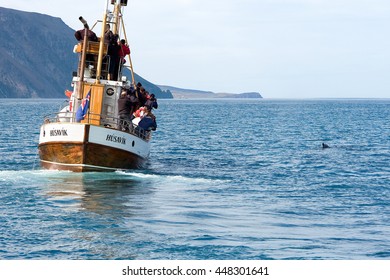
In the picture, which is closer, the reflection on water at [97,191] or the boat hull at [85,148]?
the reflection on water at [97,191]

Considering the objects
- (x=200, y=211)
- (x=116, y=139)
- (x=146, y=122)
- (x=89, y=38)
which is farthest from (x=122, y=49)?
(x=200, y=211)

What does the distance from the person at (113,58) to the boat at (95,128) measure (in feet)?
0.56

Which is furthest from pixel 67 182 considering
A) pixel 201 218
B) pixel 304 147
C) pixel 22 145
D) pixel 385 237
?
pixel 304 147

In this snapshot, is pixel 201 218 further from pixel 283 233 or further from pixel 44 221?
pixel 44 221

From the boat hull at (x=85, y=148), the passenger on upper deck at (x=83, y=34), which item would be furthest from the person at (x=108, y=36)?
the boat hull at (x=85, y=148)

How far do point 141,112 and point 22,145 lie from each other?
65.3ft

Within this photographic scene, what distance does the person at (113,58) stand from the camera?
36000 millimetres

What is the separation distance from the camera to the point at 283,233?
20.9m

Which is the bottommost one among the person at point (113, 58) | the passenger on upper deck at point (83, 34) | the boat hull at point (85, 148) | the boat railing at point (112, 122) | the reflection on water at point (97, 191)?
the reflection on water at point (97, 191)

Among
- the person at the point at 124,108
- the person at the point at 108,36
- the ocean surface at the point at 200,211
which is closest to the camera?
the ocean surface at the point at 200,211

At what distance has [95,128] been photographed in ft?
105

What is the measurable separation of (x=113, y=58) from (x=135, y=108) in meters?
2.66

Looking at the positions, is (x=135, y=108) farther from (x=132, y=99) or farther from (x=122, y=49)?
(x=122, y=49)

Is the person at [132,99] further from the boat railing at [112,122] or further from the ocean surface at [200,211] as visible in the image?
the ocean surface at [200,211]
